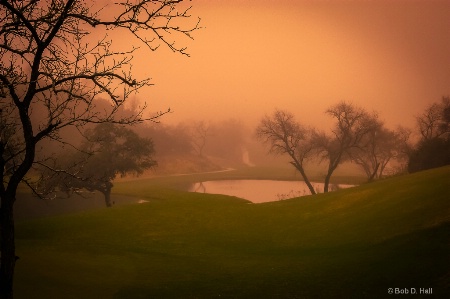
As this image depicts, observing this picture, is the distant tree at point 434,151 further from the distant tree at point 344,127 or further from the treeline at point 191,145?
the treeline at point 191,145

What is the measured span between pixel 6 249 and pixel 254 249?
15.6 m

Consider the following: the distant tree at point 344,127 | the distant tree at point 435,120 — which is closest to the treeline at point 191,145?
the distant tree at point 344,127

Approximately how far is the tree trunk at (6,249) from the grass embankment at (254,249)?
3861 mm

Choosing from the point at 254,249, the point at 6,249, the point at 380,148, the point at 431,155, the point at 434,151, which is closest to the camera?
the point at 6,249

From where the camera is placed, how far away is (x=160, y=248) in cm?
2216

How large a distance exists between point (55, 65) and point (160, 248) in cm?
1548

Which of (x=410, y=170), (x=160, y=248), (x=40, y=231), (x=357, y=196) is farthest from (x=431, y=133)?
(x=40, y=231)

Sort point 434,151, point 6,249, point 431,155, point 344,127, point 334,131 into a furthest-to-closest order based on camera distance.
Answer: point 334,131, point 344,127, point 431,155, point 434,151, point 6,249

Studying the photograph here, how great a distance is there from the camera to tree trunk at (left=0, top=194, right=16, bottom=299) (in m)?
8.62

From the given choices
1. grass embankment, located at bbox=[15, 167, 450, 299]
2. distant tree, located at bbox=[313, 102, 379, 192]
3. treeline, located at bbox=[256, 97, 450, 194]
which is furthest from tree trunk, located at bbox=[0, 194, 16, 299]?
distant tree, located at bbox=[313, 102, 379, 192]

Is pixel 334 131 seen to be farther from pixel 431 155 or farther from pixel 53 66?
pixel 53 66

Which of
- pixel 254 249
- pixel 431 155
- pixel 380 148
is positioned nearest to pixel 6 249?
pixel 254 249

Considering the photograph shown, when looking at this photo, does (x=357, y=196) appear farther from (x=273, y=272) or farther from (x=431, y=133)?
(x=431, y=133)

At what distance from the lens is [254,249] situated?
21594 millimetres
